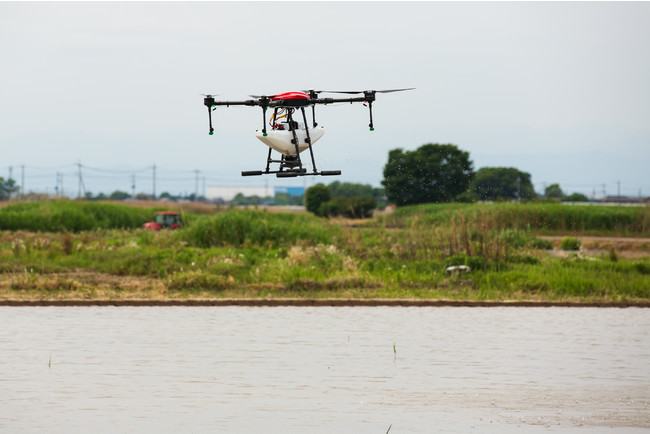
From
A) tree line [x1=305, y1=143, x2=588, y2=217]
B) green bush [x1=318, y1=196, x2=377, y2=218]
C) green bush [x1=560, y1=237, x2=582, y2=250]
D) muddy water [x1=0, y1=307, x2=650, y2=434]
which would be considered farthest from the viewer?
→ green bush [x1=318, y1=196, x2=377, y2=218]

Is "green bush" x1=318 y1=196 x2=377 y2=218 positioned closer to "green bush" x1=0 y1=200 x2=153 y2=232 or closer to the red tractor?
the red tractor

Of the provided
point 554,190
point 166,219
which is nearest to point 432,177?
point 166,219

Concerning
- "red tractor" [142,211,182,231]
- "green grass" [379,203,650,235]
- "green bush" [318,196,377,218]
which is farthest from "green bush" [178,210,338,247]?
"red tractor" [142,211,182,231]

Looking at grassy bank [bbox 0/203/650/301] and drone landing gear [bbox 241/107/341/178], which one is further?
grassy bank [bbox 0/203/650/301]

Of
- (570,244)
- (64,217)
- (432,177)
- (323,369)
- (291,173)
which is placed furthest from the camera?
(64,217)

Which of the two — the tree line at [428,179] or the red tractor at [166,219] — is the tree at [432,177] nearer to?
the tree line at [428,179]

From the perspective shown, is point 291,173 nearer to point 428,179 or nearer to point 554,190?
point 428,179
